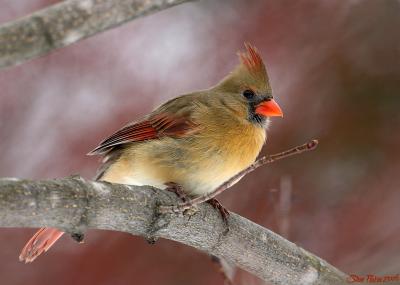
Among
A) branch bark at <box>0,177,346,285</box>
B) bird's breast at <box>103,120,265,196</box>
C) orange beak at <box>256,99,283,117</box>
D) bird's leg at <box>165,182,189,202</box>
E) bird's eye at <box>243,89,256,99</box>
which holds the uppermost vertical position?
bird's eye at <box>243,89,256,99</box>

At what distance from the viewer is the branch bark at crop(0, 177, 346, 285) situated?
1791 mm

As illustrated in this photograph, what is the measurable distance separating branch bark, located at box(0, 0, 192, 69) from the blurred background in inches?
91.9

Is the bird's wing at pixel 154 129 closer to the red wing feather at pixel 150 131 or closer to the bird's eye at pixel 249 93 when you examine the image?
the red wing feather at pixel 150 131

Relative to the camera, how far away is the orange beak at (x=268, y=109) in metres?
3.32

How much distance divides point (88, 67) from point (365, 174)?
1.77m

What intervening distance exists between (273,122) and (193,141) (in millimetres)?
1142

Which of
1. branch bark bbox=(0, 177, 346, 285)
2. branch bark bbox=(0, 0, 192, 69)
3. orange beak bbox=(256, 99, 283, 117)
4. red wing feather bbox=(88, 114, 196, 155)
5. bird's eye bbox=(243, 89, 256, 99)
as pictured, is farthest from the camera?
bird's eye bbox=(243, 89, 256, 99)

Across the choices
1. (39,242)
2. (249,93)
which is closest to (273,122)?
(249,93)

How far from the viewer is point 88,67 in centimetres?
416

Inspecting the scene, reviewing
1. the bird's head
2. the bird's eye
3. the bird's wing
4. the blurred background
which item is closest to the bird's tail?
the bird's wing

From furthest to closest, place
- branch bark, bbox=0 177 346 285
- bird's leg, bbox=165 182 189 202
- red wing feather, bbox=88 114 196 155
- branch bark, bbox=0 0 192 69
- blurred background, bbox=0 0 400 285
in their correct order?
1. blurred background, bbox=0 0 400 285
2. red wing feather, bbox=88 114 196 155
3. bird's leg, bbox=165 182 189 202
4. branch bark, bbox=0 177 346 285
5. branch bark, bbox=0 0 192 69

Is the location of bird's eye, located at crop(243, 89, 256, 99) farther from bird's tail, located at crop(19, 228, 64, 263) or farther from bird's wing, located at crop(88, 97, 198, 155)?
bird's tail, located at crop(19, 228, 64, 263)

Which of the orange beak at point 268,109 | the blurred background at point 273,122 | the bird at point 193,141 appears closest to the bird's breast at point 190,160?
the bird at point 193,141

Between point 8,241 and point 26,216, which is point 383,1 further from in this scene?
point 26,216
